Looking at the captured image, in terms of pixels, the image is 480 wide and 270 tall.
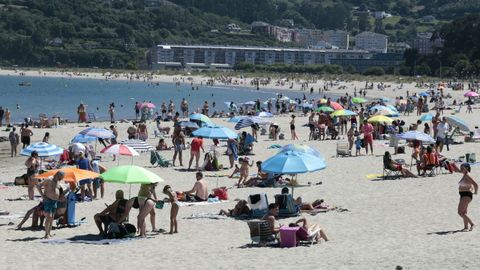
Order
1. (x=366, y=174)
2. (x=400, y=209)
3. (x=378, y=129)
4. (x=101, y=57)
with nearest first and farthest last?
(x=400, y=209), (x=366, y=174), (x=378, y=129), (x=101, y=57)

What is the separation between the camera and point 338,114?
30.7 meters

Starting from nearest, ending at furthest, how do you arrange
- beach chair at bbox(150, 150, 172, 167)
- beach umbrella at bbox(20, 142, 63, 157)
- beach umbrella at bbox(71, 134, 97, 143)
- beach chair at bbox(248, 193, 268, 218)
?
beach chair at bbox(248, 193, 268, 218), beach umbrella at bbox(20, 142, 63, 157), beach umbrella at bbox(71, 134, 97, 143), beach chair at bbox(150, 150, 172, 167)

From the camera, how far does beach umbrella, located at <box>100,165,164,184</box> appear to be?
548 inches

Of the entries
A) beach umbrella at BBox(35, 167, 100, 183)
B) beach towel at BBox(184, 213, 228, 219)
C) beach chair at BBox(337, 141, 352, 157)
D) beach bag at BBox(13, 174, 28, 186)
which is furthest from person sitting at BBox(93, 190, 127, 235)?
beach chair at BBox(337, 141, 352, 157)

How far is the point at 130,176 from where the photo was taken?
14.0 m

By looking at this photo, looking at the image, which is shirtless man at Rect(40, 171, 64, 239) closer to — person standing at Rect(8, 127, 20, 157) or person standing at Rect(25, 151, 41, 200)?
person standing at Rect(25, 151, 41, 200)

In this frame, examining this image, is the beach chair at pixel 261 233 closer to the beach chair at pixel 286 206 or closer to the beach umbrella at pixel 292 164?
the beach chair at pixel 286 206

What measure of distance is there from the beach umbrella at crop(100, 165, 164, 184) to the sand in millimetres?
827

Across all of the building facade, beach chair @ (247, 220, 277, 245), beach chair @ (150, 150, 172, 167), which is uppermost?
beach chair @ (247, 220, 277, 245)

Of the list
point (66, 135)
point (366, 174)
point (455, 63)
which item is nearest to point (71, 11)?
point (455, 63)

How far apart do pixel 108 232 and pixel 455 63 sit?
329ft

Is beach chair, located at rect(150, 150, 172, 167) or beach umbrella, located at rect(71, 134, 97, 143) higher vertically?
beach umbrella, located at rect(71, 134, 97, 143)

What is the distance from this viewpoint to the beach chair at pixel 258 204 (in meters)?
14.9

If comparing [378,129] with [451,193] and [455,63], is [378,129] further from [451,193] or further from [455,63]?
[455,63]
